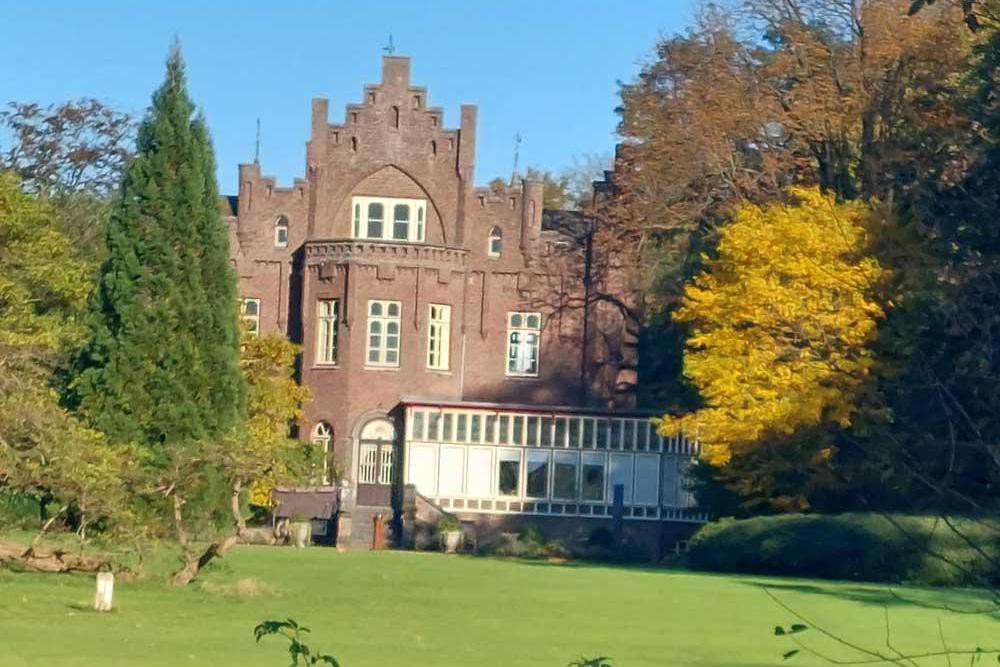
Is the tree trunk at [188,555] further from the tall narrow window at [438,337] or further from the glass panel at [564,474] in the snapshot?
the tall narrow window at [438,337]

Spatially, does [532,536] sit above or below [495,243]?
below

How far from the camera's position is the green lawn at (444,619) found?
1639 centimetres

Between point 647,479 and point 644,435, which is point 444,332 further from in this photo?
point 647,479

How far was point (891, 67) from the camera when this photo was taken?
40344 millimetres

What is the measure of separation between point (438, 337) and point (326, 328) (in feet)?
11.6

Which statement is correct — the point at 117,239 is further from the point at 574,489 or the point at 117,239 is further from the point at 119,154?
the point at 574,489

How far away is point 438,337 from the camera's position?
5591 centimetres

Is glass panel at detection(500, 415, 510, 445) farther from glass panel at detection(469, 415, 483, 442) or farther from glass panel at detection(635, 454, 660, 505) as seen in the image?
glass panel at detection(635, 454, 660, 505)

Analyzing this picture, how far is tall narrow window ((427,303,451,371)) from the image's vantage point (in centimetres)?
5550

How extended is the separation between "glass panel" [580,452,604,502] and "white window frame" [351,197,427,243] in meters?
8.72

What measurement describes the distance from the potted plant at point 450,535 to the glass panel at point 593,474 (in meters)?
5.53

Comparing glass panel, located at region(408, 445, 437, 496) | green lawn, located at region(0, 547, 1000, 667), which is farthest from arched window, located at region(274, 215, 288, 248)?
green lawn, located at region(0, 547, 1000, 667)

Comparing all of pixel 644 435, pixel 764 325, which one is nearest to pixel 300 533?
pixel 644 435

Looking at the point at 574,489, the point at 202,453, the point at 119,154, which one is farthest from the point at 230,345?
the point at 574,489
